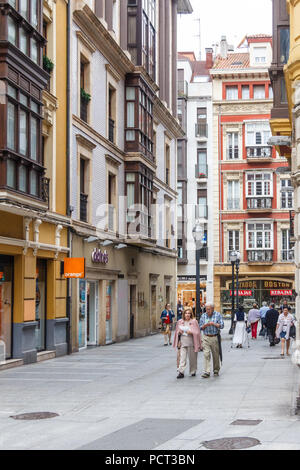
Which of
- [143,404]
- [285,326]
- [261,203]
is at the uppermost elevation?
[261,203]

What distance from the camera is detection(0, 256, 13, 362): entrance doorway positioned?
66.2 ft

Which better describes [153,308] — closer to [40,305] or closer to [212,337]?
[40,305]

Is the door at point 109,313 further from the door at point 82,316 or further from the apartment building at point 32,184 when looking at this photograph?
the apartment building at point 32,184

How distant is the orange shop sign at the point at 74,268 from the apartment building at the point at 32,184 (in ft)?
1.13

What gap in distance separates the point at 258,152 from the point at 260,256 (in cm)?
851

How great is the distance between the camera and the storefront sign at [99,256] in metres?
27.8

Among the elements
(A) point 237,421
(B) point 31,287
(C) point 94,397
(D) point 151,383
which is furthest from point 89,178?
(A) point 237,421

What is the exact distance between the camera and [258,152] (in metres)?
61.1

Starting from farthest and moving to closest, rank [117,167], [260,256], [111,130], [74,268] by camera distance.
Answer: [260,256] < [117,167] < [111,130] < [74,268]

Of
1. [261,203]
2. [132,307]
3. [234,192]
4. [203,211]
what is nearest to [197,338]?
[132,307]

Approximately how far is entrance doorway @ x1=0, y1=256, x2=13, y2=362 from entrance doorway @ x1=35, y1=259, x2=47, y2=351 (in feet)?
6.92

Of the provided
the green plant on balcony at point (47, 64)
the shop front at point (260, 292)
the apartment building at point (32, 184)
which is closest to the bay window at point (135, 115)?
the apartment building at point (32, 184)

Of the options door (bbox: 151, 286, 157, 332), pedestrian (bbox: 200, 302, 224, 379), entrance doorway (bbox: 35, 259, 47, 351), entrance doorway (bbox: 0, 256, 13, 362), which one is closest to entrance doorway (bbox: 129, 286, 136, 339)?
door (bbox: 151, 286, 157, 332)

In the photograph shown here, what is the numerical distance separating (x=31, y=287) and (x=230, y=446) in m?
13.3
